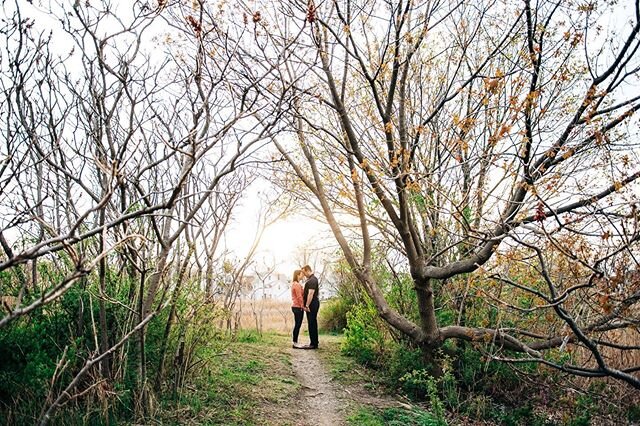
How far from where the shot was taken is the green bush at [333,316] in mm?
12492

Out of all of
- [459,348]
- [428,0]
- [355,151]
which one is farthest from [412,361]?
[428,0]

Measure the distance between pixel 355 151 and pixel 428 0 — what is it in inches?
78.2

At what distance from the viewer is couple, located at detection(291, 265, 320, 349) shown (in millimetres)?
9688

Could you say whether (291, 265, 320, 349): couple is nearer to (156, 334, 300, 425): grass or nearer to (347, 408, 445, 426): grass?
(156, 334, 300, 425): grass

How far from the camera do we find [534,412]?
6328 millimetres

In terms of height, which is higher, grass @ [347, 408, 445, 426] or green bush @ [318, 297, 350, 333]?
green bush @ [318, 297, 350, 333]

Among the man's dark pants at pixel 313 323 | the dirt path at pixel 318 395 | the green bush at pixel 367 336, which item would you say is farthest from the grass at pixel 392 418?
the man's dark pants at pixel 313 323

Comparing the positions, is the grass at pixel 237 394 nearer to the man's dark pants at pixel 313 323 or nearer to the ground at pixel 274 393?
the ground at pixel 274 393

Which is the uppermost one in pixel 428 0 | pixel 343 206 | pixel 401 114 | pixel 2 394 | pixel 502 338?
pixel 428 0

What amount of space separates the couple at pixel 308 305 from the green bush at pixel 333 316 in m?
2.39

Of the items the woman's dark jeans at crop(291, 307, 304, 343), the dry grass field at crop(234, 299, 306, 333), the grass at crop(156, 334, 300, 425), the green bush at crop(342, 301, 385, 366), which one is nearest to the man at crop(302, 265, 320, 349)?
the woman's dark jeans at crop(291, 307, 304, 343)

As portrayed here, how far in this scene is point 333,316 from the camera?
41.6ft

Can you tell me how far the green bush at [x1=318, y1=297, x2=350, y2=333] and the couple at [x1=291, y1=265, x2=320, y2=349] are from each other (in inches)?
93.9

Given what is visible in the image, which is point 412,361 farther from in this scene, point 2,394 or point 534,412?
point 2,394
